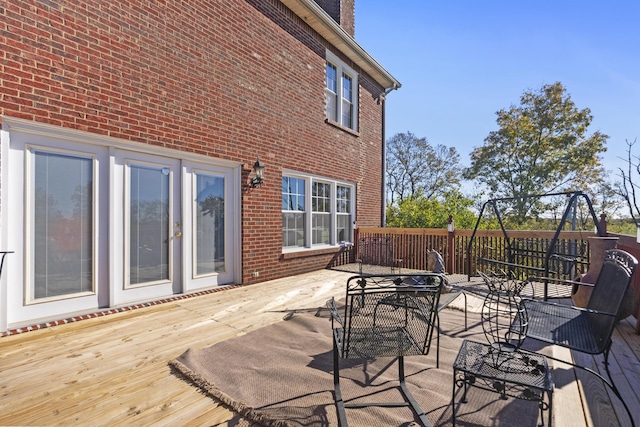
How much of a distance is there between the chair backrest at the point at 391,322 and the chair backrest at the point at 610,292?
98 centimetres

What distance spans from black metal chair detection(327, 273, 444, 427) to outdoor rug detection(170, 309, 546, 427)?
12 cm

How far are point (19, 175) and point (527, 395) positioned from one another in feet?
15.0

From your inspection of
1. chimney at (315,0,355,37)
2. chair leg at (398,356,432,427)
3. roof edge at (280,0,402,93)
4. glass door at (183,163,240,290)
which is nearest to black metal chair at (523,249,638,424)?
chair leg at (398,356,432,427)

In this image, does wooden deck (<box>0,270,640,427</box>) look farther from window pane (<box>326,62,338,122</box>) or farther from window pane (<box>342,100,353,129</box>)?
window pane (<box>342,100,353,129</box>)

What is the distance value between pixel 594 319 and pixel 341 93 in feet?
23.2

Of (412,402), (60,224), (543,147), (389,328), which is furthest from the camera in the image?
(543,147)

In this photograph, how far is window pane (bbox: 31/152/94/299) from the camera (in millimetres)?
3285

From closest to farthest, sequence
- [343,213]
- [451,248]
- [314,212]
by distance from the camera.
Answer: [451,248] → [314,212] → [343,213]

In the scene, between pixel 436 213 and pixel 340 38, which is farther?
pixel 436 213

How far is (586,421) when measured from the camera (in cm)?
180

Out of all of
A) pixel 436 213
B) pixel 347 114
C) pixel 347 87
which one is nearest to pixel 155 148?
pixel 347 114

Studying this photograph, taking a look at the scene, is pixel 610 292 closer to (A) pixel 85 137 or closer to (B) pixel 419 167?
(A) pixel 85 137

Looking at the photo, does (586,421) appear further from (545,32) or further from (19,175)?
(545,32)

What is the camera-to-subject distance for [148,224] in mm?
4195
